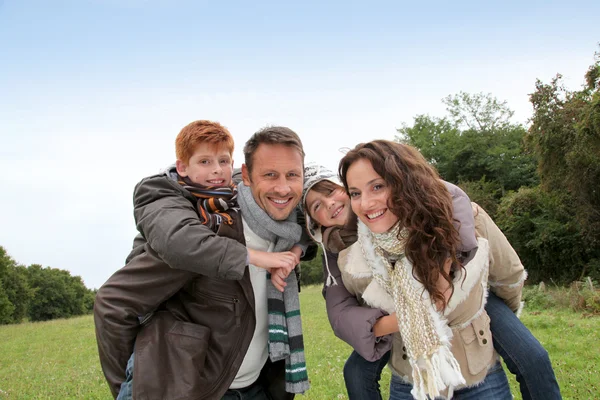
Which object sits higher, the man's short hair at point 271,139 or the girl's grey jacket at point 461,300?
the man's short hair at point 271,139

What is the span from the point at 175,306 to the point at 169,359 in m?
0.35

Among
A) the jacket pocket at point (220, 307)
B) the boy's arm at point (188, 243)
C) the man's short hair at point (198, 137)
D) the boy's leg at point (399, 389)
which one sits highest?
the man's short hair at point (198, 137)

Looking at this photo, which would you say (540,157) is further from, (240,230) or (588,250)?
(240,230)

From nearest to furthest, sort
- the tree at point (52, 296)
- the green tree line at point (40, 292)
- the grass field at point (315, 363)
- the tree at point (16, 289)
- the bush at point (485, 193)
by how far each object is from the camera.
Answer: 1. the grass field at point (315, 363)
2. the bush at point (485, 193)
3. the tree at point (16, 289)
4. the green tree line at point (40, 292)
5. the tree at point (52, 296)

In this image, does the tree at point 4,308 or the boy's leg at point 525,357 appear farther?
the tree at point 4,308

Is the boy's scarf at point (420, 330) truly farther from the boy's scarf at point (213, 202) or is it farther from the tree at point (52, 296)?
the tree at point (52, 296)

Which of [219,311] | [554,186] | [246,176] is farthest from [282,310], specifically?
[554,186]

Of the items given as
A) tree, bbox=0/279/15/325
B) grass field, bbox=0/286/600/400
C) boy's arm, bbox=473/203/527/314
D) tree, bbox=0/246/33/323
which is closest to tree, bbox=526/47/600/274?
grass field, bbox=0/286/600/400

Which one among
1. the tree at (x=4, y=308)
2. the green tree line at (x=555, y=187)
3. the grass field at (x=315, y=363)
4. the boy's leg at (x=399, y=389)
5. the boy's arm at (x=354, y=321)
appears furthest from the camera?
the tree at (x=4, y=308)

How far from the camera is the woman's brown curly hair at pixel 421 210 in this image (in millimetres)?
2756

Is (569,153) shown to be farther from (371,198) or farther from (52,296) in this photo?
(52,296)

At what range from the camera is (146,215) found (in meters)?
2.82

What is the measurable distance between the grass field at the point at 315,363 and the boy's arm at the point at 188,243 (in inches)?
180

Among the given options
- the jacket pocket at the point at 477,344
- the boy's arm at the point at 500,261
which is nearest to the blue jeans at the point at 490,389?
the jacket pocket at the point at 477,344
